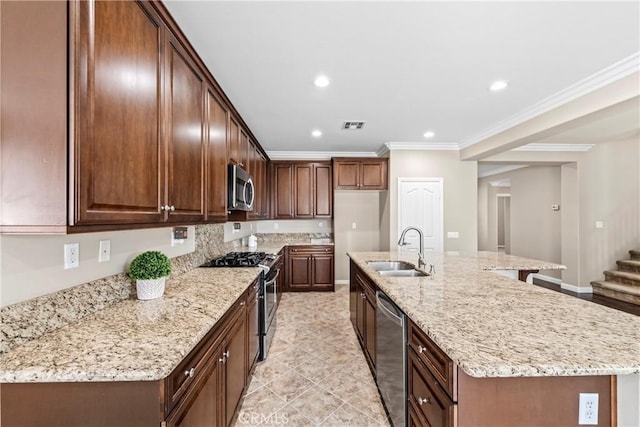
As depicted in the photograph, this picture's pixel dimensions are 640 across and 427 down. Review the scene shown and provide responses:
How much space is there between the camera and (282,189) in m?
5.27

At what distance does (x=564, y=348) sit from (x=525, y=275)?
2.12 m

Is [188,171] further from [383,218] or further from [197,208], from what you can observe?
[383,218]

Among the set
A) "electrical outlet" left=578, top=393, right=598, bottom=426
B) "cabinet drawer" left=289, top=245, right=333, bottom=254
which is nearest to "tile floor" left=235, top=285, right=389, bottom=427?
"electrical outlet" left=578, top=393, right=598, bottom=426

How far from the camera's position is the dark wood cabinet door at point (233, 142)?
275 centimetres

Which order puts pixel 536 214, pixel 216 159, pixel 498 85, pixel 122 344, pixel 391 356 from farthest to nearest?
1. pixel 536 214
2. pixel 498 85
3. pixel 216 159
4. pixel 391 356
5. pixel 122 344

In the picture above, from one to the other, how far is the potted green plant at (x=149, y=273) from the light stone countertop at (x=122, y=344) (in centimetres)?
6

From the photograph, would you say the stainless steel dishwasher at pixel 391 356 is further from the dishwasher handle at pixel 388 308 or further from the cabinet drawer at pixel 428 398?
the cabinet drawer at pixel 428 398

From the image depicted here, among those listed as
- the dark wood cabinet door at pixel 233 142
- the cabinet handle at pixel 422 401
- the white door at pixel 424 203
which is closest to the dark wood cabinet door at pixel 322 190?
the white door at pixel 424 203

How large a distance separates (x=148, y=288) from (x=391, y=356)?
1.51 meters

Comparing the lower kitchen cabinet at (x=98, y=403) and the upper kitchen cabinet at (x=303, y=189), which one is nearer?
the lower kitchen cabinet at (x=98, y=403)

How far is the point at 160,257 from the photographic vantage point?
65.4 inches

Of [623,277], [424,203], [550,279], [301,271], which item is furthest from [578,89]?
[550,279]

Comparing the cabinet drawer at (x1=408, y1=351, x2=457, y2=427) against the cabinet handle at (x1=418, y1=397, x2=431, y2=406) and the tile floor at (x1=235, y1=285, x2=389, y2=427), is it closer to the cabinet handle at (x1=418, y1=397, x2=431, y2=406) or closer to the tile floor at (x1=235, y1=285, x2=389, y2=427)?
the cabinet handle at (x1=418, y1=397, x2=431, y2=406)

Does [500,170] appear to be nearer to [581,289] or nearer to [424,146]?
[581,289]
